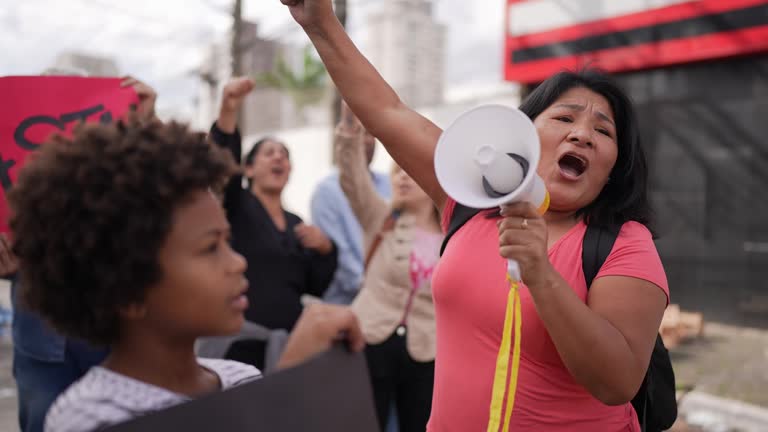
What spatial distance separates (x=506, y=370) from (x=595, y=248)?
1.10ft

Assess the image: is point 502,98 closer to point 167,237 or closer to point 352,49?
point 352,49

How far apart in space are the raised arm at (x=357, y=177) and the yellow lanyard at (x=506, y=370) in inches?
72.6

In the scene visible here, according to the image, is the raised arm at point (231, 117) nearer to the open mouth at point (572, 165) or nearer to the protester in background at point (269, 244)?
the protester in background at point (269, 244)

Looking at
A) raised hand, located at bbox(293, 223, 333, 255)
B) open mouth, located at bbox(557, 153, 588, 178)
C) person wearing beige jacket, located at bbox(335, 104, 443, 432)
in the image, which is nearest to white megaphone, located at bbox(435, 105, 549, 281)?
open mouth, located at bbox(557, 153, 588, 178)

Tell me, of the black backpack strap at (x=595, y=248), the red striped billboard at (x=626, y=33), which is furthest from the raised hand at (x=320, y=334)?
the red striped billboard at (x=626, y=33)

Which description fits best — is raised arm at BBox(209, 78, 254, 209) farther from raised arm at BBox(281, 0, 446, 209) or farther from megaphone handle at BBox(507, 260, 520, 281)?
megaphone handle at BBox(507, 260, 520, 281)

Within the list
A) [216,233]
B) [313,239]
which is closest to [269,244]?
[313,239]

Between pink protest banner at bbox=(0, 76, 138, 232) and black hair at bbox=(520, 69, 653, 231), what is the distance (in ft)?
4.80

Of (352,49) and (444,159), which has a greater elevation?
(352,49)

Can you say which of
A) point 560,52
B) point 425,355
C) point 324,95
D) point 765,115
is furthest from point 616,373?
point 324,95

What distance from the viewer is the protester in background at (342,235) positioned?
3980 millimetres

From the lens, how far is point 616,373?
134 cm

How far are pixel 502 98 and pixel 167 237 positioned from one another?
11501 mm

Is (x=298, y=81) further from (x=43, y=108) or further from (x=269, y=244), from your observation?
(x=43, y=108)
